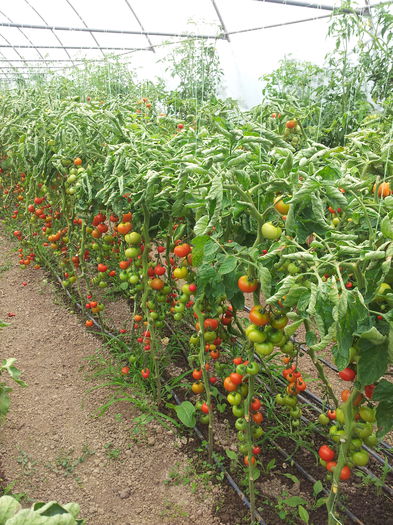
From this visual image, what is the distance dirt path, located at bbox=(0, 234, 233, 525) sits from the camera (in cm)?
181

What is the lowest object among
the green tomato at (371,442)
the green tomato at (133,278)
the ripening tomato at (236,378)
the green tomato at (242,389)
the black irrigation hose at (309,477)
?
the black irrigation hose at (309,477)

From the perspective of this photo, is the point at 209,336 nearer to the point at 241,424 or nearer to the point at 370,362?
the point at 241,424

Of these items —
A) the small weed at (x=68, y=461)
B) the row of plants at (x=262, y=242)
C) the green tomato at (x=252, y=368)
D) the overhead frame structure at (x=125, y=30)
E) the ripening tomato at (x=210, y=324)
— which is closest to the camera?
the row of plants at (x=262, y=242)

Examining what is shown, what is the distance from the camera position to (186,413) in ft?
6.86

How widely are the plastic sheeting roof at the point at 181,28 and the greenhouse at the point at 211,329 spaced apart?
74.1 inches

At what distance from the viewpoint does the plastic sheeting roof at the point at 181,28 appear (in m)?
5.23

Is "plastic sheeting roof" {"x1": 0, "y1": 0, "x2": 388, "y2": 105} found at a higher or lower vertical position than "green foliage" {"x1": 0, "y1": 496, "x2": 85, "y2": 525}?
higher

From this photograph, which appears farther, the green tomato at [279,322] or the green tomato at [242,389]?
the green tomato at [242,389]

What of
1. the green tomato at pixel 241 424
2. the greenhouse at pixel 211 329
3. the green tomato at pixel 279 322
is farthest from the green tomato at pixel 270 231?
the green tomato at pixel 241 424

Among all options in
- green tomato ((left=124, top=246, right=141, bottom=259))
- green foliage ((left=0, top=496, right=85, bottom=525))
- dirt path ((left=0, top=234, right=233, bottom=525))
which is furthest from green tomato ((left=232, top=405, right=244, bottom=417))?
green foliage ((left=0, top=496, right=85, bottom=525))

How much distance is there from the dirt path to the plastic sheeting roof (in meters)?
3.08

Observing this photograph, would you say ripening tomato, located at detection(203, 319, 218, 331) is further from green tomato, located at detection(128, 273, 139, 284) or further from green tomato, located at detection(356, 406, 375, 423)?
green tomato, located at detection(356, 406, 375, 423)

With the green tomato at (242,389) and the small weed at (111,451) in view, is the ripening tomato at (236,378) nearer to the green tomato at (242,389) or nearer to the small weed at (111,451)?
the green tomato at (242,389)

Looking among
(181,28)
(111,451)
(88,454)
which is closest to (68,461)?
(88,454)
